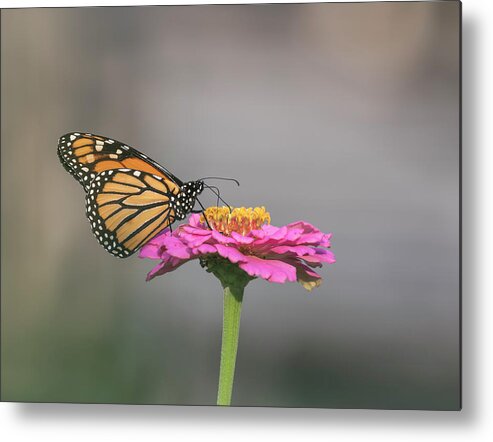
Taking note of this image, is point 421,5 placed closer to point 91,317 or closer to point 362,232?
point 362,232

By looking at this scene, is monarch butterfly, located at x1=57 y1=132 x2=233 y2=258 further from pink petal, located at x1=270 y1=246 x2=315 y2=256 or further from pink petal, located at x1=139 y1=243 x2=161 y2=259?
pink petal, located at x1=270 y1=246 x2=315 y2=256

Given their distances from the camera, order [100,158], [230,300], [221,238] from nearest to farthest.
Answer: [221,238]
[230,300]
[100,158]

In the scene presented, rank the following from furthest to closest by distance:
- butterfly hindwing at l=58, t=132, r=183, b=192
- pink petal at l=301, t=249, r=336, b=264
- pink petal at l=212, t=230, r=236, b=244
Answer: butterfly hindwing at l=58, t=132, r=183, b=192, pink petal at l=301, t=249, r=336, b=264, pink petal at l=212, t=230, r=236, b=244

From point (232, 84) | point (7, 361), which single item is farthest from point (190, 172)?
point (7, 361)

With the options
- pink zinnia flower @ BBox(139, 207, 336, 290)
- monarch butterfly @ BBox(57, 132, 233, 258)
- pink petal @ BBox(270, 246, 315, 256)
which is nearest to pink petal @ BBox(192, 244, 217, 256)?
pink zinnia flower @ BBox(139, 207, 336, 290)

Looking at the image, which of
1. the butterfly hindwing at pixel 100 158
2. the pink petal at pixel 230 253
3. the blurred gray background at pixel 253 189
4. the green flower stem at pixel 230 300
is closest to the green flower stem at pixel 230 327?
the green flower stem at pixel 230 300

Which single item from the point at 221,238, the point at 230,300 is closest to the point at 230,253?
the point at 221,238

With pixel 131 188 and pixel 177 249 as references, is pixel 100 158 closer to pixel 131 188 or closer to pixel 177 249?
pixel 131 188
